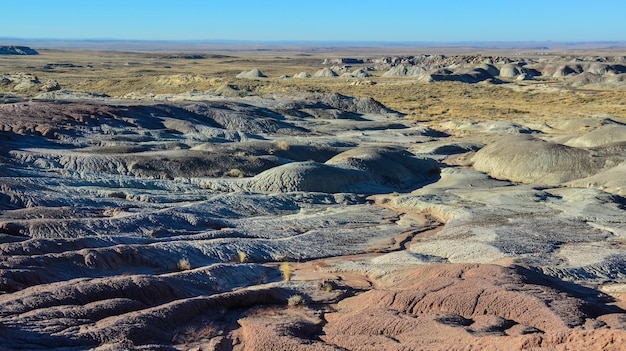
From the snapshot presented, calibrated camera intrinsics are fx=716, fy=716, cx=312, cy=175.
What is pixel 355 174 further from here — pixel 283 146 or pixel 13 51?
pixel 13 51

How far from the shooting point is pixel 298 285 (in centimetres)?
1543

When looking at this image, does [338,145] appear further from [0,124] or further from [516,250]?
[516,250]

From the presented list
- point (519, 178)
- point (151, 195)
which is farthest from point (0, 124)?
point (519, 178)

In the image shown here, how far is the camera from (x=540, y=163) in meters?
33.0

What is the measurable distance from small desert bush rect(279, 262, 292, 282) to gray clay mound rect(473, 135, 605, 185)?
694 inches

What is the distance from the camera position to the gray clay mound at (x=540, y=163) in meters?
32.0

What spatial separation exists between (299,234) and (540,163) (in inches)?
630

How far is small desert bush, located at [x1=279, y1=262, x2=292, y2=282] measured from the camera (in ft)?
54.7

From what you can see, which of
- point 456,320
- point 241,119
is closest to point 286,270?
point 456,320

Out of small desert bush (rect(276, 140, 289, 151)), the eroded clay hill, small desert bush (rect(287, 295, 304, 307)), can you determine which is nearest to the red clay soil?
the eroded clay hill

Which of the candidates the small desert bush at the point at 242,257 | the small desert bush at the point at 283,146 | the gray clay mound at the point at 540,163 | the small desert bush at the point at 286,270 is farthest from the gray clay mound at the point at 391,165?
the small desert bush at the point at 286,270

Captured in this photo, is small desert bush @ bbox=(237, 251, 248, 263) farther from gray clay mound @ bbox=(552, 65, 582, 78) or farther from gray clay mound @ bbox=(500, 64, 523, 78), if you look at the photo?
gray clay mound @ bbox=(552, 65, 582, 78)

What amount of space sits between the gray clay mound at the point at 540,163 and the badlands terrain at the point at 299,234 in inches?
4.0

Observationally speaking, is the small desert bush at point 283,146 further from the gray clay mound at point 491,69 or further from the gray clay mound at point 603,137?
the gray clay mound at point 491,69
